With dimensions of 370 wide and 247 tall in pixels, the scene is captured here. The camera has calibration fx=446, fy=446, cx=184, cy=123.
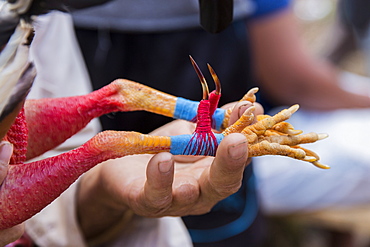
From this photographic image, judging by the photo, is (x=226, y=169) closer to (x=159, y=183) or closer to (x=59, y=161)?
(x=159, y=183)

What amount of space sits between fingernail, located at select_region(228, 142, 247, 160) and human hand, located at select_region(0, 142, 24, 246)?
0.28 metres

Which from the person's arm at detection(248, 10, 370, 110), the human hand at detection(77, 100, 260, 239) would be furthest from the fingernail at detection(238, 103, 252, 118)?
the person's arm at detection(248, 10, 370, 110)

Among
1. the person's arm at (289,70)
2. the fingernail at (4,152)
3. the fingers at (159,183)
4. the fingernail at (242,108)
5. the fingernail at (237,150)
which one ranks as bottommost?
the person's arm at (289,70)

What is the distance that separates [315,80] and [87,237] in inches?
41.7

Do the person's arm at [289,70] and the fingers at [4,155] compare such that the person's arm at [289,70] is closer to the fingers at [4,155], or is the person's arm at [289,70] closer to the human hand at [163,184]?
the human hand at [163,184]

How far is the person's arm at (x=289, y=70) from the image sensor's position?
1437mm

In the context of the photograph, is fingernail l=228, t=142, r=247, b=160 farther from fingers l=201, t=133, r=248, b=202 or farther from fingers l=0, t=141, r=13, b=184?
fingers l=0, t=141, r=13, b=184

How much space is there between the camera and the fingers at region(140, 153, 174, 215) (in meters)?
0.53

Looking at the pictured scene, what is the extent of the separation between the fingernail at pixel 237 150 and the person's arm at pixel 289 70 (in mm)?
987

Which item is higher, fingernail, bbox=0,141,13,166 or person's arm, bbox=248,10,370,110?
fingernail, bbox=0,141,13,166

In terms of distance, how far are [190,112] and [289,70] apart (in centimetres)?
97

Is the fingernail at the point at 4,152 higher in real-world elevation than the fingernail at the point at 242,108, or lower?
lower

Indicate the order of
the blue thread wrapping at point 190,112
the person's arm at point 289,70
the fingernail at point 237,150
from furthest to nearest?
the person's arm at point 289,70 < the blue thread wrapping at point 190,112 < the fingernail at point 237,150

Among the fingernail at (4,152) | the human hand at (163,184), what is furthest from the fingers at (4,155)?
the human hand at (163,184)
